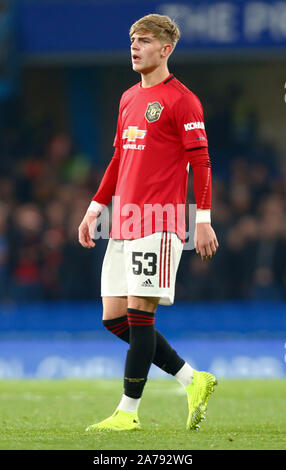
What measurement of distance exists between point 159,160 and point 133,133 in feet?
0.71

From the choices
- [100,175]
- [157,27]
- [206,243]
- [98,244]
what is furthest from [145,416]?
[100,175]

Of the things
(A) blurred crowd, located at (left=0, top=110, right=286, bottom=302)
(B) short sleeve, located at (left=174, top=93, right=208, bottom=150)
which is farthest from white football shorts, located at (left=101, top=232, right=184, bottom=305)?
(A) blurred crowd, located at (left=0, top=110, right=286, bottom=302)

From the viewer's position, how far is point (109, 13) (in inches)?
592

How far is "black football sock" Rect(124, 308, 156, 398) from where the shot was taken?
5652 millimetres

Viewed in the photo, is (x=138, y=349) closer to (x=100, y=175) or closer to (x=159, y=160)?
(x=159, y=160)

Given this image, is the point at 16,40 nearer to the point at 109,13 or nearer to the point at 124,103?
the point at 109,13

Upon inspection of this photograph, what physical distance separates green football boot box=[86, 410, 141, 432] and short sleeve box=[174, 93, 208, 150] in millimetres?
1443

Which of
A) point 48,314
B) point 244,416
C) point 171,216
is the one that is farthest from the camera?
point 48,314

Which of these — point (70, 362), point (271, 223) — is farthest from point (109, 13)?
point (70, 362)

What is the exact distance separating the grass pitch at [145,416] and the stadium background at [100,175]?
4.73 feet

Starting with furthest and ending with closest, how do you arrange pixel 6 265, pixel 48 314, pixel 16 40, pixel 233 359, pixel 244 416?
pixel 16 40 → pixel 6 265 → pixel 48 314 → pixel 233 359 → pixel 244 416

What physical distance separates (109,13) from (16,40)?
1.35 m

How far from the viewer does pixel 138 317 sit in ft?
18.5

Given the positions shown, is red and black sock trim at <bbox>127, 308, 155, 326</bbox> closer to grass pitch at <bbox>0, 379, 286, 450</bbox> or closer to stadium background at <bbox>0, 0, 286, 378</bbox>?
grass pitch at <bbox>0, 379, 286, 450</bbox>
